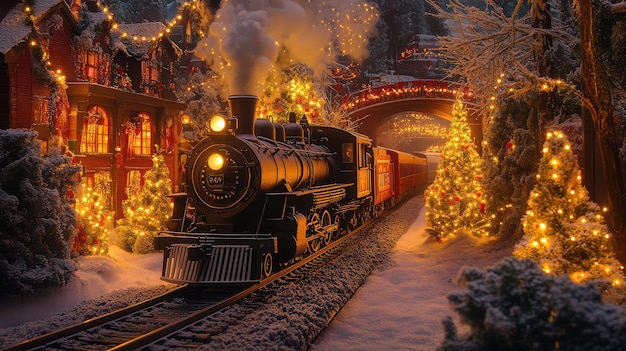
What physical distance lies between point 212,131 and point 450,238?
7.36 m

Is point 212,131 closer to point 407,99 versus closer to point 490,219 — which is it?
point 490,219

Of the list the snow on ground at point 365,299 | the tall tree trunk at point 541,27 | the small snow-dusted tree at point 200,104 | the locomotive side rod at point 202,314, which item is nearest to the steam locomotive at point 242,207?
the locomotive side rod at point 202,314

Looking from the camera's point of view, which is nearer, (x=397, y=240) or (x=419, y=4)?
(x=397, y=240)

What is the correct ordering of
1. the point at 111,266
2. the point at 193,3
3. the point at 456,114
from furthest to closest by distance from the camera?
the point at 193,3 → the point at 456,114 → the point at 111,266

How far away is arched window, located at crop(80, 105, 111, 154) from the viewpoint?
17975 millimetres

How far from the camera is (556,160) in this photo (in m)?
6.54

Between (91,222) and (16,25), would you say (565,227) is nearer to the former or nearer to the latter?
(91,222)

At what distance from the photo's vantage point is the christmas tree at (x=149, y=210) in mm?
13492

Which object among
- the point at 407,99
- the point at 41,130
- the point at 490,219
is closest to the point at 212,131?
the point at 490,219

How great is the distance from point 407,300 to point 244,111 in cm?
453

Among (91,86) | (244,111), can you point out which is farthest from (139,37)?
(244,111)

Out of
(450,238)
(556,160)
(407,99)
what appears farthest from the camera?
(407,99)

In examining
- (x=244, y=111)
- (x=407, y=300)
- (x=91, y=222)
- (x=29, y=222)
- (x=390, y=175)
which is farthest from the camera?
(x=390, y=175)

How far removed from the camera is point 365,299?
857cm
